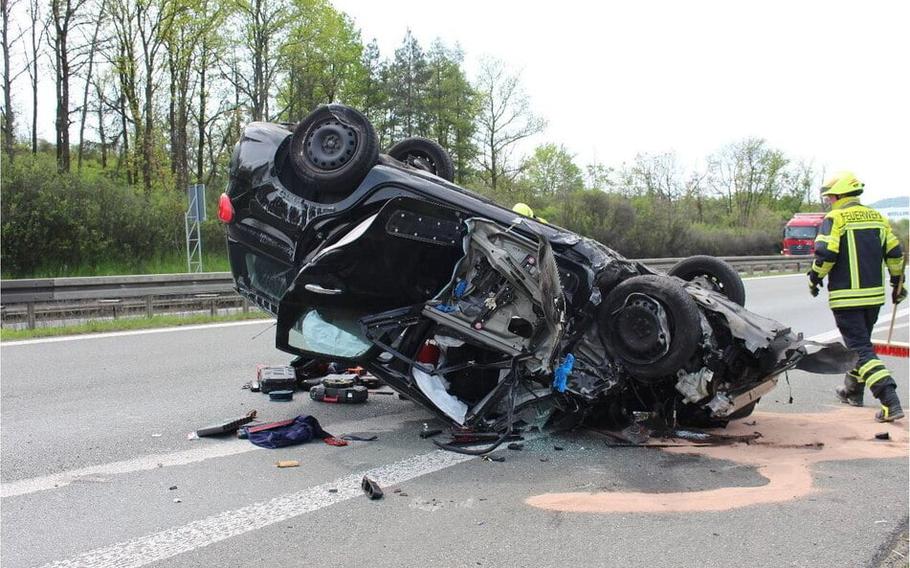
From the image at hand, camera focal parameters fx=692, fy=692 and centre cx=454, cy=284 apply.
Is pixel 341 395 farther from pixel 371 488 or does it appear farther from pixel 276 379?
pixel 371 488

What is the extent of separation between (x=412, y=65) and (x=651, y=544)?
31.9m

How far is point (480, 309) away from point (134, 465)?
85.8 inches

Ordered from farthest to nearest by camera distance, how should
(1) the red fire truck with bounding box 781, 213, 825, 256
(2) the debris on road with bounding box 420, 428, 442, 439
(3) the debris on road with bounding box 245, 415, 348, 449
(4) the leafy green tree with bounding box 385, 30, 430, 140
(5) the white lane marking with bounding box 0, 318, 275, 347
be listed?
1. (1) the red fire truck with bounding box 781, 213, 825, 256
2. (4) the leafy green tree with bounding box 385, 30, 430, 140
3. (5) the white lane marking with bounding box 0, 318, 275, 347
4. (2) the debris on road with bounding box 420, 428, 442, 439
5. (3) the debris on road with bounding box 245, 415, 348, 449

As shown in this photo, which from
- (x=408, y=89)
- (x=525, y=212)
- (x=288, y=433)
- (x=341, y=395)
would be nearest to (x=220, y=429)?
(x=288, y=433)

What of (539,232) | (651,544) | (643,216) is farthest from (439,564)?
(643,216)

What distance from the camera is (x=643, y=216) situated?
3195 cm

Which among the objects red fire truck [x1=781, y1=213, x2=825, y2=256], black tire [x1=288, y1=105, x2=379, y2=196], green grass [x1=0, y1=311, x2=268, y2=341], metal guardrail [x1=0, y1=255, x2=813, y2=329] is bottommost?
green grass [x1=0, y1=311, x2=268, y2=341]

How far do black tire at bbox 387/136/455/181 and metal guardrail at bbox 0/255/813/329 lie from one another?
6.29 meters

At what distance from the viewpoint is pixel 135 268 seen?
17.9 metres

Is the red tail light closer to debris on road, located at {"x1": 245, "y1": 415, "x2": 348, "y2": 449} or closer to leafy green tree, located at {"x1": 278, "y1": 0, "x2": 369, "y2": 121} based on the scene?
debris on road, located at {"x1": 245, "y1": 415, "x2": 348, "y2": 449}

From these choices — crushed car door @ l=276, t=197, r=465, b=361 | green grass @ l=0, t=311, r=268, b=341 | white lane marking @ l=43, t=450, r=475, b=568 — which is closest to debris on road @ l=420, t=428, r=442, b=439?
white lane marking @ l=43, t=450, r=475, b=568

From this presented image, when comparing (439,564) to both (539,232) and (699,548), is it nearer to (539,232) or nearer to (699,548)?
(699,548)

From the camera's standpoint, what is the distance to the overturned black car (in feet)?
13.5

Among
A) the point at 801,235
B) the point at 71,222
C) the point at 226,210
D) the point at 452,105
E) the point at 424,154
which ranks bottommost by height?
the point at 226,210
